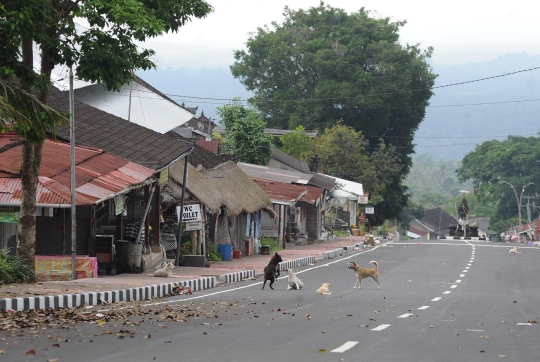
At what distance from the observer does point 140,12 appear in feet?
55.3

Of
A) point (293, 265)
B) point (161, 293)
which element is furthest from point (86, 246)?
point (293, 265)

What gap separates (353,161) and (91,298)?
193 ft

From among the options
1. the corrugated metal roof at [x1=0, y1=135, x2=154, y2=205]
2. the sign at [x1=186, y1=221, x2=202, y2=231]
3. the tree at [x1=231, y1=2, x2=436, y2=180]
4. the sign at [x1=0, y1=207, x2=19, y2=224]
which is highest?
the tree at [x1=231, y1=2, x2=436, y2=180]

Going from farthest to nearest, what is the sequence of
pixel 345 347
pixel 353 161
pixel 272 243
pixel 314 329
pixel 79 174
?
1. pixel 353 161
2. pixel 272 243
3. pixel 79 174
4. pixel 314 329
5. pixel 345 347

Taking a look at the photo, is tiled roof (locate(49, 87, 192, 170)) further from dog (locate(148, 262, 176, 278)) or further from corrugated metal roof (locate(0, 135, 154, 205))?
dog (locate(148, 262, 176, 278))

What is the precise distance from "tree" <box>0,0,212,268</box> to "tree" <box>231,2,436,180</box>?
2512 inches

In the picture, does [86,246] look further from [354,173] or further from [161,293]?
[354,173]

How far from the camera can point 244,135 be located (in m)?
54.8

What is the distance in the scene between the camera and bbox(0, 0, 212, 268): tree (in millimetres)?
15938

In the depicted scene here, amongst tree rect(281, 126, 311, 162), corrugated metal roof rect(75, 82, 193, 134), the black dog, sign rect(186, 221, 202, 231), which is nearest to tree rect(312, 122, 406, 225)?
tree rect(281, 126, 311, 162)

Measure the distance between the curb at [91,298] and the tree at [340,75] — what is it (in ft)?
205

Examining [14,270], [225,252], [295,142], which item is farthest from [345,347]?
[295,142]

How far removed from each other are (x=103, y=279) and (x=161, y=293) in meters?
2.08

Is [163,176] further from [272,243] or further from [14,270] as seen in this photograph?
[272,243]
